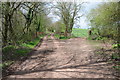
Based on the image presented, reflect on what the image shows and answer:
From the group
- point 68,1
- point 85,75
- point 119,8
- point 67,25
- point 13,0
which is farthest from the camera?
point 67,25

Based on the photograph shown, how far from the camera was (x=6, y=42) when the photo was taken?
50.3 feet

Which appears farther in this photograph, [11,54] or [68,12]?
[68,12]

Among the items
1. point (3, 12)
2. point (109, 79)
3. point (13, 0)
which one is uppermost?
point (13, 0)

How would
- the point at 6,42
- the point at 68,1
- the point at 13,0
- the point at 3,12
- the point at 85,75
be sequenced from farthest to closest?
the point at 68,1, the point at 6,42, the point at 13,0, the point at 3,12, the point at 85,75

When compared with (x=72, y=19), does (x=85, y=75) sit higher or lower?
lower

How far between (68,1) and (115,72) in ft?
104

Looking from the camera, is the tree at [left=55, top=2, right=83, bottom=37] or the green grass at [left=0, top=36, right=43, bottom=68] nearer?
the green grass at [left=0, top=36, right=43, bottom=68]

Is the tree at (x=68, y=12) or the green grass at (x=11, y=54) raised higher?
the tree at (x=68, y=12)

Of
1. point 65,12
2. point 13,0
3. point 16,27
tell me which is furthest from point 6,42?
point 65,12

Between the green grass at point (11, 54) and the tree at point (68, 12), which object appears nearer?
the green grass at point (11, 54)

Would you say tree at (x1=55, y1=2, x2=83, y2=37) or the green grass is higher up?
tree at (x1=55, y1=2, x2=83, y2=37)

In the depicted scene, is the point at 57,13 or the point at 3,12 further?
the point at 57,13

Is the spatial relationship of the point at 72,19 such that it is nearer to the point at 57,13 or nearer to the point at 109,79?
the point at 57,13

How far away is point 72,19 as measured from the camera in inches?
1522
